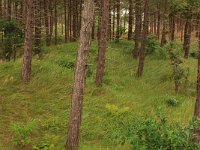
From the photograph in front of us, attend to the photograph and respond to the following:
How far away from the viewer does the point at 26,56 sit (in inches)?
754

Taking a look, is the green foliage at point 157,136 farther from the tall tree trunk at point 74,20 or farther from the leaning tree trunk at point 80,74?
the tall tree trunk at point 74,20

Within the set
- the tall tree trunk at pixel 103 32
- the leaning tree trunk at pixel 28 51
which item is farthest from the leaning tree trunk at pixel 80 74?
the leaning tree trunk at pixel 28 51

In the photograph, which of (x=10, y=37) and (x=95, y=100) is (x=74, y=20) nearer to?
(x=10, y=37)

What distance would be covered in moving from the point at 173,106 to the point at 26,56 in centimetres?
778

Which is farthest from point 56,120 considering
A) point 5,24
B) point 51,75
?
point 5,24

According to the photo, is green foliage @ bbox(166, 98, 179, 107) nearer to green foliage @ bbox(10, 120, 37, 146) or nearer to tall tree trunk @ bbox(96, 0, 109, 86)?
tall tree trunk @ bbox(96, 0, 109, 86)

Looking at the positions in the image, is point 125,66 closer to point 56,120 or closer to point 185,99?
point 185,99

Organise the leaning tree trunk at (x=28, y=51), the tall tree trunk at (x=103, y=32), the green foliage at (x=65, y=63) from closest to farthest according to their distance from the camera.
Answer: the tall tree trunk at (x=103, y=32), the leaning tree trunk at (x=28, y=51), the green foliage at (x=65, y=63)

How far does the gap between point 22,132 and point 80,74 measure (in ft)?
10.4

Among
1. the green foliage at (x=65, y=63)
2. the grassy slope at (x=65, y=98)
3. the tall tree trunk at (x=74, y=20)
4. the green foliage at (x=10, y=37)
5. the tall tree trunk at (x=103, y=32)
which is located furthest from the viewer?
the tall tree trunk at (x=74, y=20)

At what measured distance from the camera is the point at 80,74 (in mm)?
12000

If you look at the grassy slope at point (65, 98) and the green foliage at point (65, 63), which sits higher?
the green foliage at point (65, 63)

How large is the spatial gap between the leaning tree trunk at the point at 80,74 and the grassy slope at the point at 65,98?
57 cm

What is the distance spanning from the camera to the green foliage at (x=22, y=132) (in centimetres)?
1277
